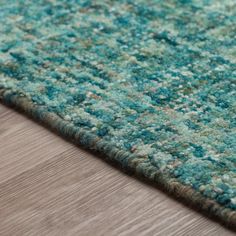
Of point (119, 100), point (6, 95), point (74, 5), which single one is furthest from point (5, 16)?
point (119, 100)

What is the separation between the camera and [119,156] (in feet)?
3.28

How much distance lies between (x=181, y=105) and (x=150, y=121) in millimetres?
68

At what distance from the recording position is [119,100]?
1.13 metres

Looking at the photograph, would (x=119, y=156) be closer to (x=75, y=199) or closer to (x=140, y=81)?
(x=75, y=199)

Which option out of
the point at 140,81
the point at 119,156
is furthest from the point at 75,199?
the point at 140,81

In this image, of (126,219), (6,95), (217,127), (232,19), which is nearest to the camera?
(126,219)

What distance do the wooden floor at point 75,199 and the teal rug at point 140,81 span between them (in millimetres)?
22

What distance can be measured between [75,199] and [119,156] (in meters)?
0.10

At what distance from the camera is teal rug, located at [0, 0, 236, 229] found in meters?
0.98

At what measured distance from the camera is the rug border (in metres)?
0.90

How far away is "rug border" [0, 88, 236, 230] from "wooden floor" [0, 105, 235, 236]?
1 centimetres

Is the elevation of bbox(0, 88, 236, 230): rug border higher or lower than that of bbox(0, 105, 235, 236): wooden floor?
higher

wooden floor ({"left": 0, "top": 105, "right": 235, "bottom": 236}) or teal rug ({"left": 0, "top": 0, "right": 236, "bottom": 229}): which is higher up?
teal rug ({"left": 0, "top": 0, "right": 236, "bottom": 229})

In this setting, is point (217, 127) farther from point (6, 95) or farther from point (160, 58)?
point (6, 95)
